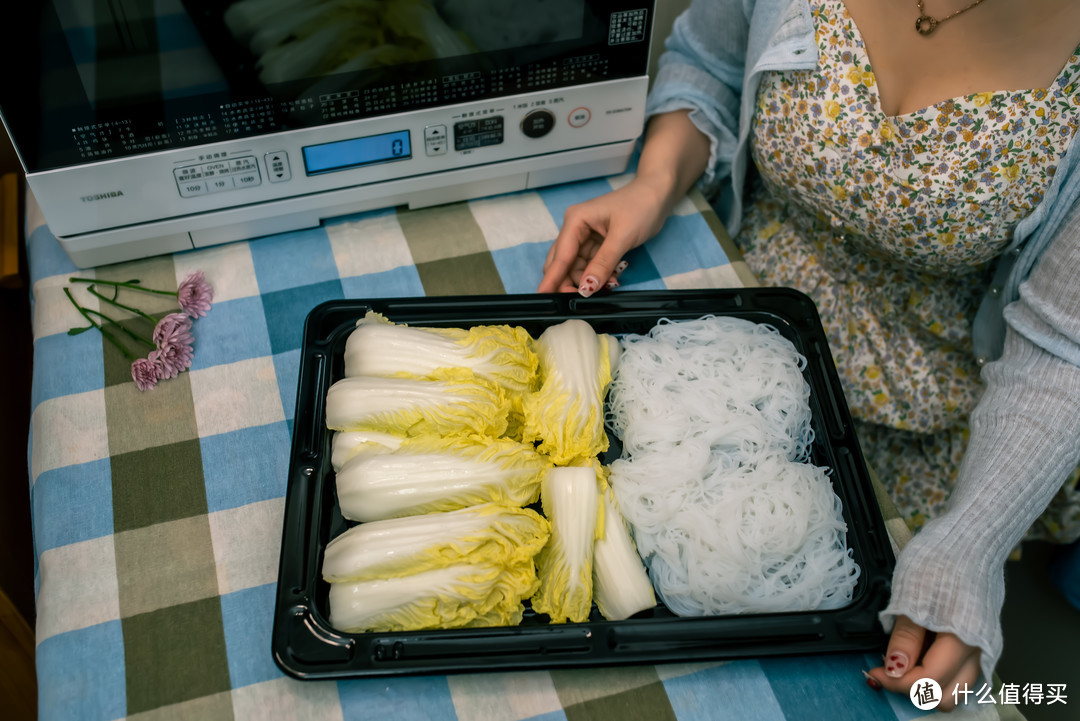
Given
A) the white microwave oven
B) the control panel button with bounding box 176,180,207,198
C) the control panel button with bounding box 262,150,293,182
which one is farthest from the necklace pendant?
the control panel button with bounding box 176,180,207,198

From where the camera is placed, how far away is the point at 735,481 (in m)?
0.88

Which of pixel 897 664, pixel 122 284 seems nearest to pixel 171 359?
pixel 122 284

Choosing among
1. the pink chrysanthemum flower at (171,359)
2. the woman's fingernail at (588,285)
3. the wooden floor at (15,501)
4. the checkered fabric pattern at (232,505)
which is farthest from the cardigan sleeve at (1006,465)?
the wooden floor at (15,501)

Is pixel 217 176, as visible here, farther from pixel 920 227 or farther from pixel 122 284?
pixel 920 227

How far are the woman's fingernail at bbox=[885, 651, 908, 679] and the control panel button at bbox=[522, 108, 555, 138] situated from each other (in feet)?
2.73

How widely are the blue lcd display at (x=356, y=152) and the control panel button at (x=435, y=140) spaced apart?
0.03 meters

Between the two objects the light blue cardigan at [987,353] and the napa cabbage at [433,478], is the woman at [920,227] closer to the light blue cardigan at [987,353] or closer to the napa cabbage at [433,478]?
the light blue cardigan at [987,353]

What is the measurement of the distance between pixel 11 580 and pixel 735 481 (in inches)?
46.9

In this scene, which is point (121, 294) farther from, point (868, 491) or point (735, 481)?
point (868, 491)

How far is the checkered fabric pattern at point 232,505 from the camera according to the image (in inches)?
31.3

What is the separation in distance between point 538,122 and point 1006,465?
78cm

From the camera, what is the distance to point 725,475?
0.90 meters

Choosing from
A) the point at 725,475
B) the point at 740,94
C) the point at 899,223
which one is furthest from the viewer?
the point at 740,94

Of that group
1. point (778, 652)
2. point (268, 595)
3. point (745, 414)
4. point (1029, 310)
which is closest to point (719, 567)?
point (778, 652)
